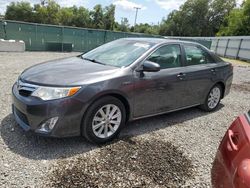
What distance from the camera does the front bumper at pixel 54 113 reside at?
9.60 ft

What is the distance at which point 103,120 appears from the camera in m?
3.36

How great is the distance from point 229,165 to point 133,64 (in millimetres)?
2256

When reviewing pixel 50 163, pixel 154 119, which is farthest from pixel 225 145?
pixel 154 119

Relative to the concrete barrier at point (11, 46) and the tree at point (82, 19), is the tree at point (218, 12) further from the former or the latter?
the concrete barrier at point (11, 46)

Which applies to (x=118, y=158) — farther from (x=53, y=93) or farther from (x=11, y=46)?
(x=11, y=46)

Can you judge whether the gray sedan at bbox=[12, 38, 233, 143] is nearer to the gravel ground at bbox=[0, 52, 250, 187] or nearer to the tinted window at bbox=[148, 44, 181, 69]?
the tinted window at bbox=[148, 44, 181, 69]

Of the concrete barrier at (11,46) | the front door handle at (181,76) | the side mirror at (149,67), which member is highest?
the side mirror at (149,67)

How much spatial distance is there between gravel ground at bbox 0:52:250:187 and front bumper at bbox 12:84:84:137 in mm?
304

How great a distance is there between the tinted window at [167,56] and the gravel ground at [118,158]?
3.68 feet

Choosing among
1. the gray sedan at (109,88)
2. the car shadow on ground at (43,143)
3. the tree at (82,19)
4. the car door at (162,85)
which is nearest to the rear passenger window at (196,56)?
the gray sedan at (109,88)

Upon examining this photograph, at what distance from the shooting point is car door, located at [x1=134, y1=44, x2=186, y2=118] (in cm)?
366

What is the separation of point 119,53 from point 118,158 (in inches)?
71.0

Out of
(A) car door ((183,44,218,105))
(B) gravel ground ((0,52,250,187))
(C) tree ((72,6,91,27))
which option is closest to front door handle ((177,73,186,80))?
(A) car door ((183,44,218,105))

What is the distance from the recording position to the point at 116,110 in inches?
137
